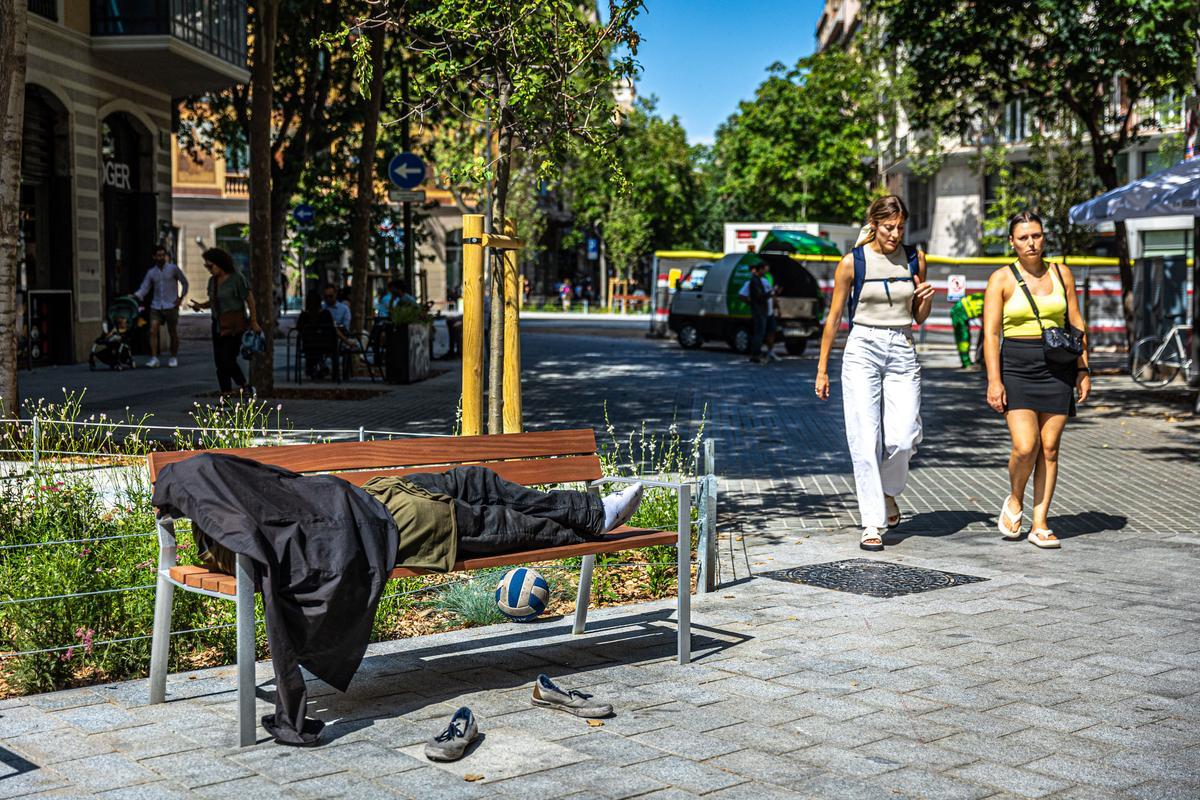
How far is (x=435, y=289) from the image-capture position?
67500mm

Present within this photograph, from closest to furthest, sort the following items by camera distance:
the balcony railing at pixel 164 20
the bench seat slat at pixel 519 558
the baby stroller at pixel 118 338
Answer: the bench seat slat at pixel 519 558, the baby stroller at pixel 118 338, the balcony railing at pixel 164 20

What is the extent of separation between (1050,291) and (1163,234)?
28852 mm

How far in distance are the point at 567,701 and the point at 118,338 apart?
18.1 metres

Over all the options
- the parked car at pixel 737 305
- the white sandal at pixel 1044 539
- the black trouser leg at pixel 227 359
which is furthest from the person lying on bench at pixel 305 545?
the parked car at pixel 737 305

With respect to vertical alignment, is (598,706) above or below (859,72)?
below

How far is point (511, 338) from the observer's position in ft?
27.8

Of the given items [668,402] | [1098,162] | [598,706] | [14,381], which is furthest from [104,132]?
[598,706]

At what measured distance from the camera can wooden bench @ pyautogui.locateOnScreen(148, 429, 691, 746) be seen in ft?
15.1

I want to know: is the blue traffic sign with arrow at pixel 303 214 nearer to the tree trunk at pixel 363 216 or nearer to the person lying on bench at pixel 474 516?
the tree trunk at pixel 363 216

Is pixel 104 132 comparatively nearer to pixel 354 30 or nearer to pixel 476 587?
pixel 354 30

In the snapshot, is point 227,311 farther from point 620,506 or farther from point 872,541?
point 620,506

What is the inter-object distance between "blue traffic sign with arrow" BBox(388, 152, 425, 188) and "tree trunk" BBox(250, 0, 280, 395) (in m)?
4.04

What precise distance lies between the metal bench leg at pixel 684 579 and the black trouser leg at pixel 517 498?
34 cm

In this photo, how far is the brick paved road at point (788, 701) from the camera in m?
4.28
